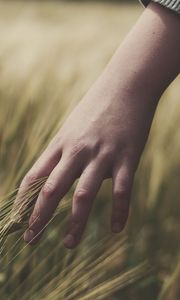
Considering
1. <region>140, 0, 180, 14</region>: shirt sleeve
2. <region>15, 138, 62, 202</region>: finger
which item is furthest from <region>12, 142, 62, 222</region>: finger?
<region>140, 0, 180, 14</region>: shirt sleeve

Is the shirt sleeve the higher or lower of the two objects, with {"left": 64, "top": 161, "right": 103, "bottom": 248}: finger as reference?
higher

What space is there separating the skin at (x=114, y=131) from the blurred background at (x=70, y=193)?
0.30 feet

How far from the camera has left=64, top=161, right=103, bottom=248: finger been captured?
0.39 m

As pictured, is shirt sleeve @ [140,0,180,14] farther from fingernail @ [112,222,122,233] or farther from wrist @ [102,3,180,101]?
fingernail @ [112,222,122,233]

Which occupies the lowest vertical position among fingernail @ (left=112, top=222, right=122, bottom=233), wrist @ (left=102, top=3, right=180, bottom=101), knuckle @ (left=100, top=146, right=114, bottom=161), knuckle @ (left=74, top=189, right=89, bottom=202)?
fingernail @ (left=112, top=222, right=122, bottom=233)

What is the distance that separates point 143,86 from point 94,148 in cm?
5

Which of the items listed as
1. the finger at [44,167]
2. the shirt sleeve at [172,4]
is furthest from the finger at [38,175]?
the shirt sleeve at [172,4]

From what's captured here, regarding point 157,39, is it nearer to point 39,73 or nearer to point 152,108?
point 152,108

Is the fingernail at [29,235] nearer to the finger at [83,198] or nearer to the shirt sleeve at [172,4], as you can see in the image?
the finger at [83,198]

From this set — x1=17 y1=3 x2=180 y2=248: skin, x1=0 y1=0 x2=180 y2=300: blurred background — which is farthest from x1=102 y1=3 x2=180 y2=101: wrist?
x1=0 y1=0 x2=180 y2=300: blurred background

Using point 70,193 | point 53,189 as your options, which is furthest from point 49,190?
point 70,193

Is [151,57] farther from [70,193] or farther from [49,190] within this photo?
[70,193]

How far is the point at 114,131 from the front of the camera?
401 millimetres

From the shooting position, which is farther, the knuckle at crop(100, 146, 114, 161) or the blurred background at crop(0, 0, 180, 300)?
the blurred background at crop(0, 0, 180, 300)
